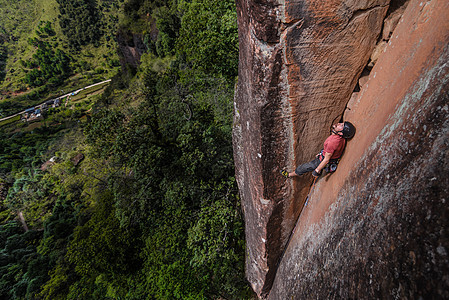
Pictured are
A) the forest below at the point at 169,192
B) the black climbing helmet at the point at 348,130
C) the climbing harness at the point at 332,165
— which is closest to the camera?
the black climbing helmet at the point at 348,130

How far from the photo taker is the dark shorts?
4547 mm

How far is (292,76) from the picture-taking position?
3.80 meters

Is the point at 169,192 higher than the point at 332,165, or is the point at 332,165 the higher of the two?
the point at 332,165

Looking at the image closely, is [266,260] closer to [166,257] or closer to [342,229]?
[342,229]

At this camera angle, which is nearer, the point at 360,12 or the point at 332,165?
the point at 360,12

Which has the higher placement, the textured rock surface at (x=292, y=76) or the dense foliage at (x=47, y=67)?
the textured rock surface at (x=292, y=76)

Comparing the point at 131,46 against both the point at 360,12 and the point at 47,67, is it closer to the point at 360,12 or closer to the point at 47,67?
the point at 360,12

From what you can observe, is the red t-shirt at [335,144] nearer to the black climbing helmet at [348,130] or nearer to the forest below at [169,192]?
the black climbing helmet at [348,130]

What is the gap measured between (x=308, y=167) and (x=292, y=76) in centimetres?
203

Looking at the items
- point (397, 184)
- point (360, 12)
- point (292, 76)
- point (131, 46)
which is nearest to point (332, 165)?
point (397, 184)

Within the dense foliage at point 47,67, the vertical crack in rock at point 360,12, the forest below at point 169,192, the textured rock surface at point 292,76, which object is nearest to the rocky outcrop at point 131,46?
the forest below at point 169,192

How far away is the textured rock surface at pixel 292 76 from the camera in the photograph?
339 cm

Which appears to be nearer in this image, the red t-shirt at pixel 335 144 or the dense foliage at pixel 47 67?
the red t-shirt at pixel 335 144

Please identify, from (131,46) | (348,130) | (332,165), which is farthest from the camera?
(131,46)
